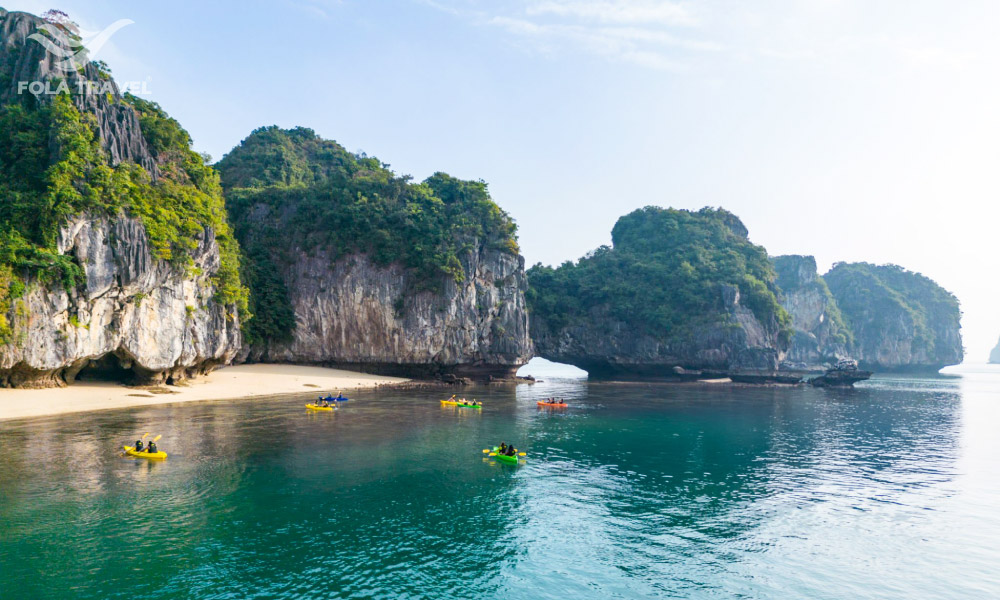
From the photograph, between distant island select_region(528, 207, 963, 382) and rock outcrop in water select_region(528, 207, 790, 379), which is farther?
distant island select_region(528, 207, 963, 382)

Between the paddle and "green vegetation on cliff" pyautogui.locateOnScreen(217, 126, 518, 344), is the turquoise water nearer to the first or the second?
the paddle

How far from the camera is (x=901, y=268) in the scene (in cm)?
16900

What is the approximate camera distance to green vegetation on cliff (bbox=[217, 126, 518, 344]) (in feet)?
223

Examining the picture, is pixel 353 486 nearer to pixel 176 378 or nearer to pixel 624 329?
pixel 176 378

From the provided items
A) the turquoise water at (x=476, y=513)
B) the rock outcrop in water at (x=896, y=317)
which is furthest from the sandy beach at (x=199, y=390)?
the rock outcrop in water at (x=896, y=317)

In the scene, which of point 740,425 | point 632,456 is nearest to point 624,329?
point 740,425

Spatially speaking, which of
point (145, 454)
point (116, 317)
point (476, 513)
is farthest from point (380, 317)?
point (476, 513)

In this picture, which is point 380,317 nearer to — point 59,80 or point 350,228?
point 350,228

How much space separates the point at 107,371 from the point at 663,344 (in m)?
78.3

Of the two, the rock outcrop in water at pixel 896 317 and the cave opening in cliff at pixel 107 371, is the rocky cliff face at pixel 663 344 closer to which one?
the cave opening in cliff at pixel 107 371

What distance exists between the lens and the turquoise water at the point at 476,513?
13.3m

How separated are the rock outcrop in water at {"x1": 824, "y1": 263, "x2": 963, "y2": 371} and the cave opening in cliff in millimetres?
167001

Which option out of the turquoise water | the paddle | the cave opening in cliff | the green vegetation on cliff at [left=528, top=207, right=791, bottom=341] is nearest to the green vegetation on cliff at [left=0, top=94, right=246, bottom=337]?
the cave opening in cliff

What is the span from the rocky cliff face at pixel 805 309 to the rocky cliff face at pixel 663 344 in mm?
49154
